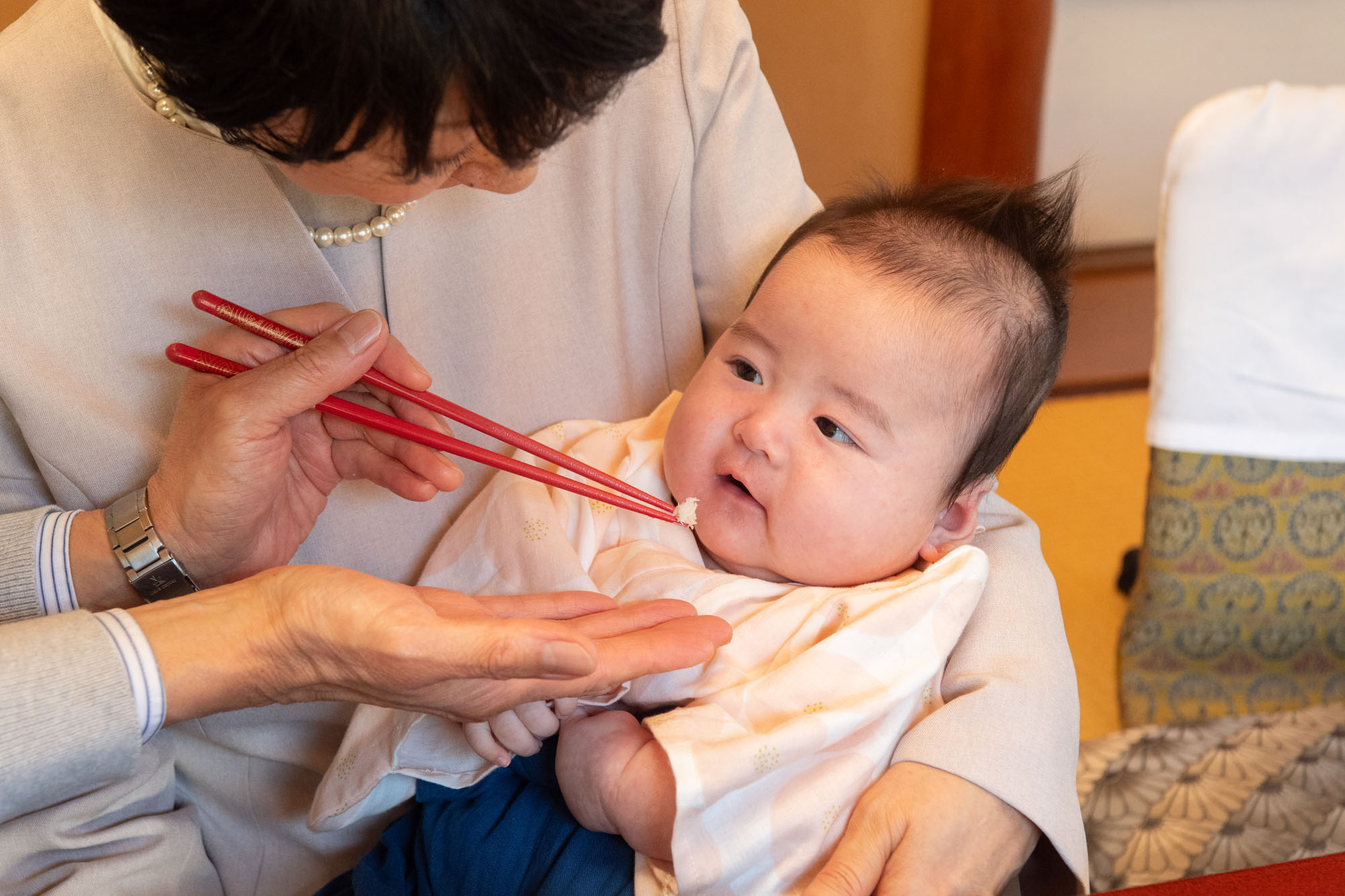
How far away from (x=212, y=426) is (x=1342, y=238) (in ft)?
4.78

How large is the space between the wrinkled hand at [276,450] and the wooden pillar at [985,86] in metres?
2.28

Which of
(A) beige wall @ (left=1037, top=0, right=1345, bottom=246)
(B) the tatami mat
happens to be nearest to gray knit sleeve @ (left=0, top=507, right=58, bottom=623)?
(B) the tatami mat

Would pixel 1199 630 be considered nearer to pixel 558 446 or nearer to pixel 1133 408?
pixel 558 446

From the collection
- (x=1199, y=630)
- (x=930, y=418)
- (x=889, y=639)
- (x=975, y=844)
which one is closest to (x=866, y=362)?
(x=930, y=418)

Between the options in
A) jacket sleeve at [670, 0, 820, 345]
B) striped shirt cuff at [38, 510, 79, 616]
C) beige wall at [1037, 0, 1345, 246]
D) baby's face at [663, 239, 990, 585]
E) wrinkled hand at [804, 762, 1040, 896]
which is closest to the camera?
wrinkled hand at [804, 762, 1040, 896]

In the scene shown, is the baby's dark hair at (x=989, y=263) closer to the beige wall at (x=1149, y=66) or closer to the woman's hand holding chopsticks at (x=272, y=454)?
the woman's hand holding chopsticks at (x=272, y=454)

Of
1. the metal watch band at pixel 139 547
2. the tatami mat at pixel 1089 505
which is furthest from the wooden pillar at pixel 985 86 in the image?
the metal watch band at pixel 139 547

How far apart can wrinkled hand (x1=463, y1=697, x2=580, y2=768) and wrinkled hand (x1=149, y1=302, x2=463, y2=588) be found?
0.26 metres

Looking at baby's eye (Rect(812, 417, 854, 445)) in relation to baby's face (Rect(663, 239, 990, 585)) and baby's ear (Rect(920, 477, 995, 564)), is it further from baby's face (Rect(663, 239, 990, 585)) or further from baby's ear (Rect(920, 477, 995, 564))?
baby's ear (Rect(920, 477, 995, 564))

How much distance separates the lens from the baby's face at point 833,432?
3.71 ft

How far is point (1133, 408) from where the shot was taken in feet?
11.1

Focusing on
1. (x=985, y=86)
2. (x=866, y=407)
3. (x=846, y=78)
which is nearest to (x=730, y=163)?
(x=866, y=407)

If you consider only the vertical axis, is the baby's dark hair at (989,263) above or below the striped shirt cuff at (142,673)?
above

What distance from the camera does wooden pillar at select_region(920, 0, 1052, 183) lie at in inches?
116
